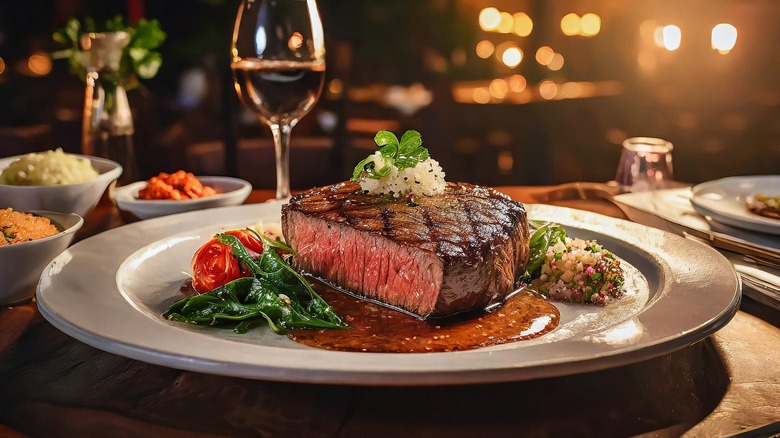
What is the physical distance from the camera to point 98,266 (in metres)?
2.19

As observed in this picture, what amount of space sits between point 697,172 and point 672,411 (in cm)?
789

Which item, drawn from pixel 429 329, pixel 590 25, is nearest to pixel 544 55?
pixel 590 25

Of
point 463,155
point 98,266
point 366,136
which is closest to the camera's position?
point 98,266

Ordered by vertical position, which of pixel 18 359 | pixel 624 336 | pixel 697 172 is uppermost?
pixel 624 336

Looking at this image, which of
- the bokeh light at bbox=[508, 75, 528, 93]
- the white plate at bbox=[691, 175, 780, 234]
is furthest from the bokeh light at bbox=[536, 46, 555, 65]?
the white plate at bbox=[691, 175, 780, 234]

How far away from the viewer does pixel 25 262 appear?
2.17 metres

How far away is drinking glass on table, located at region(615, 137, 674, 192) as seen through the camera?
347cm

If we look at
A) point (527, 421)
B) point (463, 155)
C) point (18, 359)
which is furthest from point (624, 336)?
point (463, 155)

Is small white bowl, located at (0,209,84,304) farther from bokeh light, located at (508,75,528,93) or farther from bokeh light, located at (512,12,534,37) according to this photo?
bokeh light, located at (512,12,534,37)

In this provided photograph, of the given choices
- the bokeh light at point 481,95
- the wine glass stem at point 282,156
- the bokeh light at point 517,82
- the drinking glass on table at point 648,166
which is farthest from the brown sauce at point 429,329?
the bokeh light at point 517,82

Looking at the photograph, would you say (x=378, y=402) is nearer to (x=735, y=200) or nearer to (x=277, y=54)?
(x=277, y=54)

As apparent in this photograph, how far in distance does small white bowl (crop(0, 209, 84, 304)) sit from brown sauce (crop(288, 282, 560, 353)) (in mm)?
835

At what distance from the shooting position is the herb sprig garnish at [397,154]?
248cm

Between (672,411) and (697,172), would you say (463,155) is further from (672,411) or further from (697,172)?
(672,411)
